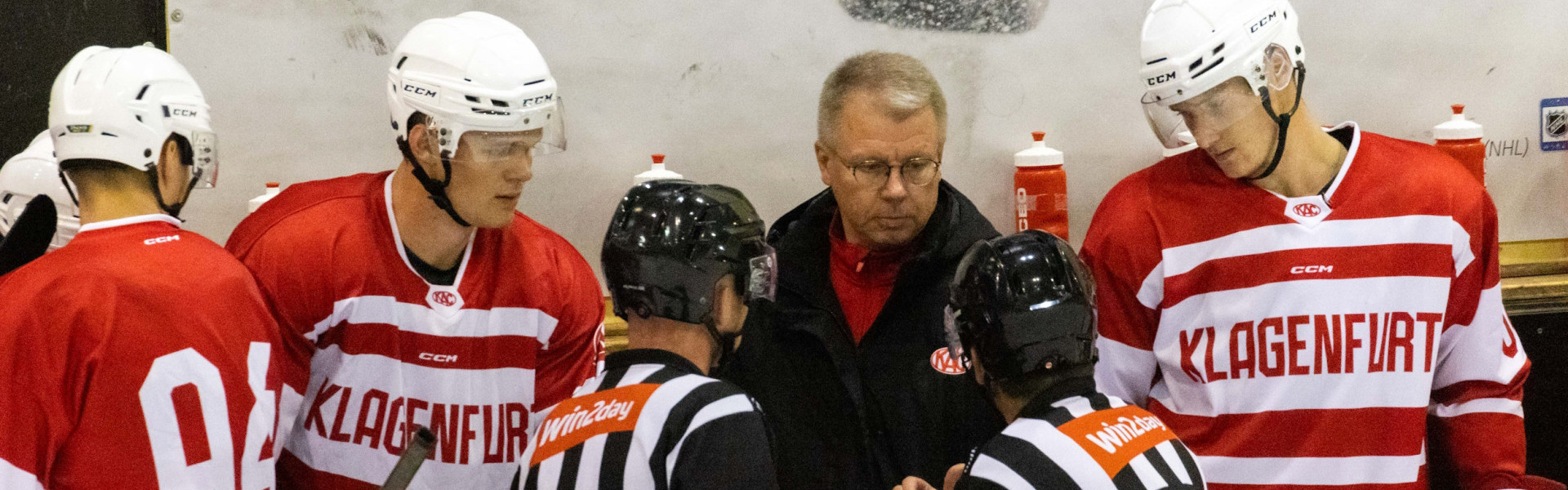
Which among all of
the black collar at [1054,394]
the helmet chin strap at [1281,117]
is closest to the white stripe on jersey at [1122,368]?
the helmet chin strap at [1281,117]

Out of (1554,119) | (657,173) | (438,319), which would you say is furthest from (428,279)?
(1554,119)

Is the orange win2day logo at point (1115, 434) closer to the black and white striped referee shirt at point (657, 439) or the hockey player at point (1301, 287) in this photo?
the black and white striped referee shirt at point (657, 439)

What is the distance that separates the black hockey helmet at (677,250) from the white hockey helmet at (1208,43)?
Result: 0.77 m

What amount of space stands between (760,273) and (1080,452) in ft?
1.79

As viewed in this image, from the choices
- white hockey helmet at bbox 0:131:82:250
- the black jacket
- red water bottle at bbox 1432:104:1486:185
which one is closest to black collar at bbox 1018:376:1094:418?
the black jacket

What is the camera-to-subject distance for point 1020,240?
1647 millimetres

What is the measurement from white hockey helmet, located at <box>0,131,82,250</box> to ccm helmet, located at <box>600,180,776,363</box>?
1316 mm

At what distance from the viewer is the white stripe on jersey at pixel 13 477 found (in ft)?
5.32

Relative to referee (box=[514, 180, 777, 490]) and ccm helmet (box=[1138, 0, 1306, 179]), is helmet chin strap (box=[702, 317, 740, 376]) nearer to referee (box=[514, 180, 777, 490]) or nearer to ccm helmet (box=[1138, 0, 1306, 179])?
referee (box=[514, 180, 777, 490])

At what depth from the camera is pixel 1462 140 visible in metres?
3.37

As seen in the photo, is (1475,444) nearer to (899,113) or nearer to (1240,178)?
(1240,178)

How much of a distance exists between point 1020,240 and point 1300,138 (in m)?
0.79

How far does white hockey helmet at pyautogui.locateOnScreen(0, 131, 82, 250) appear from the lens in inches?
94.1

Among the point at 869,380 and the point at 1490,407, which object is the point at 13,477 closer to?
the point at 869,380
